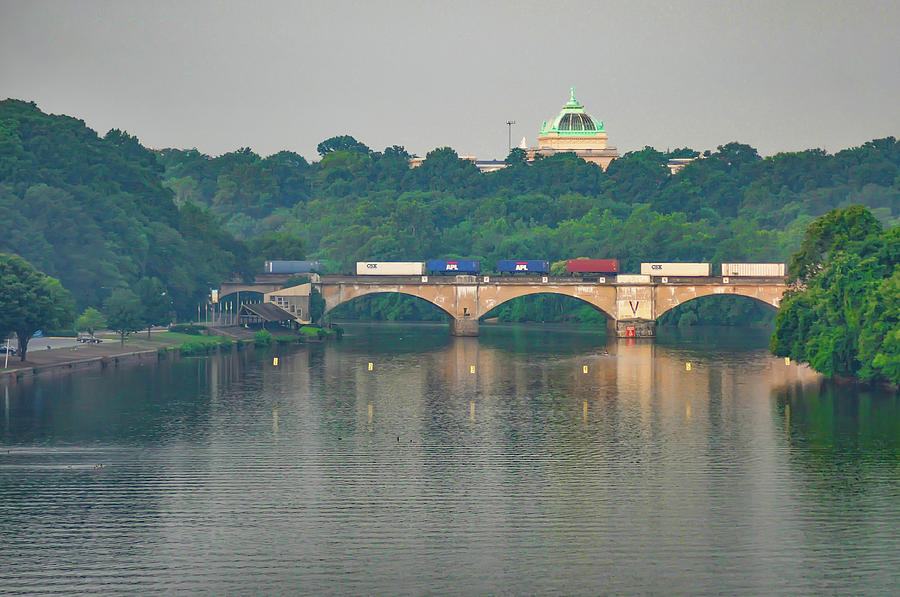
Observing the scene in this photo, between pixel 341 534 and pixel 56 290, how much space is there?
102 meters

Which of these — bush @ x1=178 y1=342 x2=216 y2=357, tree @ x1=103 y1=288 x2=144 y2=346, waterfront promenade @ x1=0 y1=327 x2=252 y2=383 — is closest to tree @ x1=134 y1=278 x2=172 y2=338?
tree @ x1=103 y1=288 x2=144 y2=346

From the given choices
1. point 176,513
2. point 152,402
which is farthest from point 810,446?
point 152,402

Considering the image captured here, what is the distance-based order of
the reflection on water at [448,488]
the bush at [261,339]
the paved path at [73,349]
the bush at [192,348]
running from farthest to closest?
1. the bush at [261,339]
2. the bush at [192,348]
3. the paved path at [73,349]
4. the reflection on water at [448,488]

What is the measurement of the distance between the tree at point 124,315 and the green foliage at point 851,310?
88.8 m

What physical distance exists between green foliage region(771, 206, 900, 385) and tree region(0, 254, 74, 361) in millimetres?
86796

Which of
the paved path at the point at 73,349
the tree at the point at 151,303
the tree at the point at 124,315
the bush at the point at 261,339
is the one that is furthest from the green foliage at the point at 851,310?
the tree at the point at 151,303

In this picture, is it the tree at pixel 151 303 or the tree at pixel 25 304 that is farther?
the tree at pixel 151 303

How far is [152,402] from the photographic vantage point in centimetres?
12531

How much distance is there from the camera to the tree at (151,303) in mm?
183500

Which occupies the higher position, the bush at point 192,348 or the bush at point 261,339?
the bush at point 261,339

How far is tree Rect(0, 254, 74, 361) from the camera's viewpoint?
142500 millimetres

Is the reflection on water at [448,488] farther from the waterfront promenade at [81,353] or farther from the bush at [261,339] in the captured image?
the bush at [261,339]

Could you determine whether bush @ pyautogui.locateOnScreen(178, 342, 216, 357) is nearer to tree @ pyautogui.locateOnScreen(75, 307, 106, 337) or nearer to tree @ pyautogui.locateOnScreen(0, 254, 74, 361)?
tree @ pyautogui.locateOnScreen(75, 307, 106, 337)

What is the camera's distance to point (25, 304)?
14500 cm
